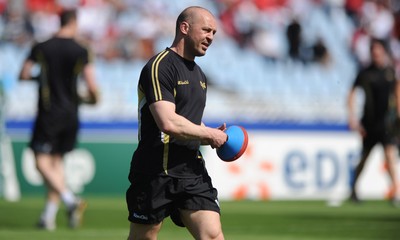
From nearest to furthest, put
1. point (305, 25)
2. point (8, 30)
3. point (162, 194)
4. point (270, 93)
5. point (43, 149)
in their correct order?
point (162, 194) < point (43, 149) < point (8, 30) < point (270, 93) < point (305, 25)

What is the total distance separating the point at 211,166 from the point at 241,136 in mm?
12118

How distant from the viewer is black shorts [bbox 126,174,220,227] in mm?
6754

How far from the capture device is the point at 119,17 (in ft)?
71.1

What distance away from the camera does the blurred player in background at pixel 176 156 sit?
6719mm

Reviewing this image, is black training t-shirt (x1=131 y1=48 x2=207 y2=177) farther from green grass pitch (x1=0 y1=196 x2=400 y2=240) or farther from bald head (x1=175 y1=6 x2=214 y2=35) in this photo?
Answer: green grass pitch (x1=0 y1=196 x2=400 y2=240)

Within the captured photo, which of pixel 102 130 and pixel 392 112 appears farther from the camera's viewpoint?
pixel 102 130

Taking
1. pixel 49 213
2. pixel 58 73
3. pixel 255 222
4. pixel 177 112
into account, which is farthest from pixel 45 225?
pixel 177 112

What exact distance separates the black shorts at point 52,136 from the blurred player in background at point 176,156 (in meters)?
5.82

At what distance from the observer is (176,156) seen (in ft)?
22.5

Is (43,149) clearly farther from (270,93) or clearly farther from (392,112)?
(270,93)

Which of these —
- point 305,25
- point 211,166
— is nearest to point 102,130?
point 211,166

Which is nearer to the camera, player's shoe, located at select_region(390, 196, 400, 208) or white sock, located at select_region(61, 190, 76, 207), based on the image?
white sock, located at select_region(61, 190, 76, 207)

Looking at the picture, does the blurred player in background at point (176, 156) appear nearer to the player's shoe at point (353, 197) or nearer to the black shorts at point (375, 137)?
the black shorts at point (375, 137)

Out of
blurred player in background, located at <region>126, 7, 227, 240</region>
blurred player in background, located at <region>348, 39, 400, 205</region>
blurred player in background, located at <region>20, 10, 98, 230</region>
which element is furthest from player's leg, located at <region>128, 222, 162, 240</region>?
blurred player in background, located at <region>348, 39, 400, 205</region>
